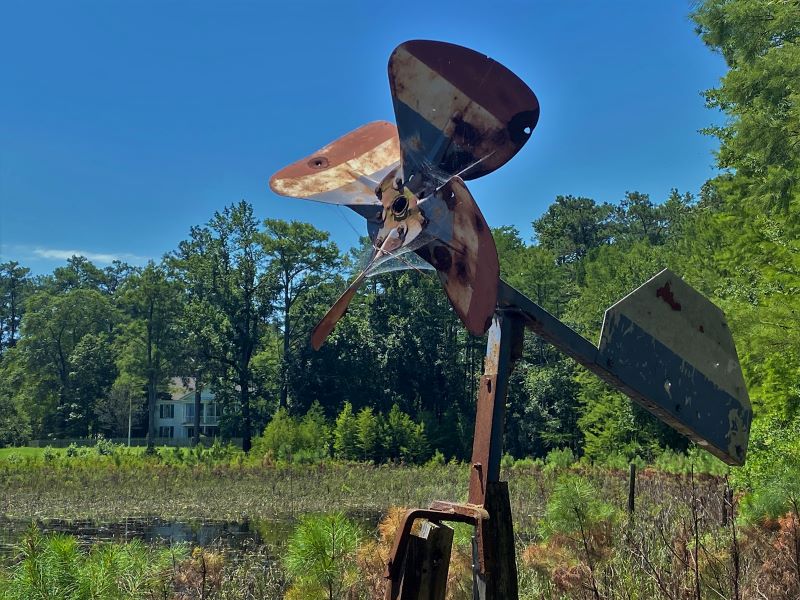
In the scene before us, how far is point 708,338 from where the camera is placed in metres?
2.29

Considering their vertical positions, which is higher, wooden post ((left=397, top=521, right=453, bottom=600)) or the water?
wooden post ((left=397, top=521, right=453, bottom=600))

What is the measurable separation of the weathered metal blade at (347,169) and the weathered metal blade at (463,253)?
417mm

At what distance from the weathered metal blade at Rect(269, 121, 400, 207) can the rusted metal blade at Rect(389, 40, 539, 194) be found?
31cm

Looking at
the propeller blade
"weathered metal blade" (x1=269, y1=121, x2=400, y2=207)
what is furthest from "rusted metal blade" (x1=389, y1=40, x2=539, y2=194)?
"weathered metal blade" (x1=269, y1=121, x2=400, y2=207)

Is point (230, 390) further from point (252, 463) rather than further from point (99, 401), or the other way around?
point (252, 463)

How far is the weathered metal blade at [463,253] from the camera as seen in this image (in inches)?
71.4

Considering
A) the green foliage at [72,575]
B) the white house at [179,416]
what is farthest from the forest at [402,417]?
the white house at [179,416]

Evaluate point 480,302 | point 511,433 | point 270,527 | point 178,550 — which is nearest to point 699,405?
point 480,302

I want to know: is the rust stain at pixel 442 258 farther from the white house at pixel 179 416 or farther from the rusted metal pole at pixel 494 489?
the white house at pixel 179 416

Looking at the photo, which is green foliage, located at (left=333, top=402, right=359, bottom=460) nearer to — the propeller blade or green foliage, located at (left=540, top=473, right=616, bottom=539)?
green foliage, located at (left=540, top=473, right=616, bottom=539)

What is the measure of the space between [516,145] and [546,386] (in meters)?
32.2

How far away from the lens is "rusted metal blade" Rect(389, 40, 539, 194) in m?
1.94

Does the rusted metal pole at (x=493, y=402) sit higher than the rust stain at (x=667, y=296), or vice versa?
the rust stain at (x=667, y=296)

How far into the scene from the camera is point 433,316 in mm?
37938
